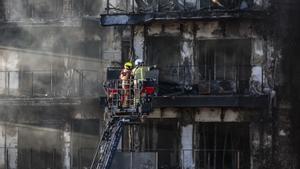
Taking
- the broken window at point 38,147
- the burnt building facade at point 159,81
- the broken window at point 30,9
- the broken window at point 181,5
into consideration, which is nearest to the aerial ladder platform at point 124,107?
the burnt building facade at point 159,81

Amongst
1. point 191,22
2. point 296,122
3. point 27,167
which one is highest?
point 191,22

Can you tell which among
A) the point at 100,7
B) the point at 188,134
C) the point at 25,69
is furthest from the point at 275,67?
the point at 25,69

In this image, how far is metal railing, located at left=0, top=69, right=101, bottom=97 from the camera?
2583 centimetres

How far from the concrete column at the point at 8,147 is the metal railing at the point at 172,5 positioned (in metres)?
6.04

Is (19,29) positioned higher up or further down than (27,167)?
higher up

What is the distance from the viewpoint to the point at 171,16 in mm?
23844

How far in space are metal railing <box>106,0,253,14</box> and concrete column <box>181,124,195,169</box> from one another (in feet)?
14.1

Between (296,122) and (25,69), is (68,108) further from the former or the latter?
(296,122)

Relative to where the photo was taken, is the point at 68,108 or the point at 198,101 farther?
the point at 68,108

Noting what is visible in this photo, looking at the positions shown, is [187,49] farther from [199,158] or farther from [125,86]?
[125,86]

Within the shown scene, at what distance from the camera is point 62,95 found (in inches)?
1013

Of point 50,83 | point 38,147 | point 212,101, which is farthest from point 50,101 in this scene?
point 212,101

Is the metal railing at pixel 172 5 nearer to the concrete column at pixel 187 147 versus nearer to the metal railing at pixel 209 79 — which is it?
the metal railing at pixel 209 79

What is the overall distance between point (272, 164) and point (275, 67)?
11.3 feet
